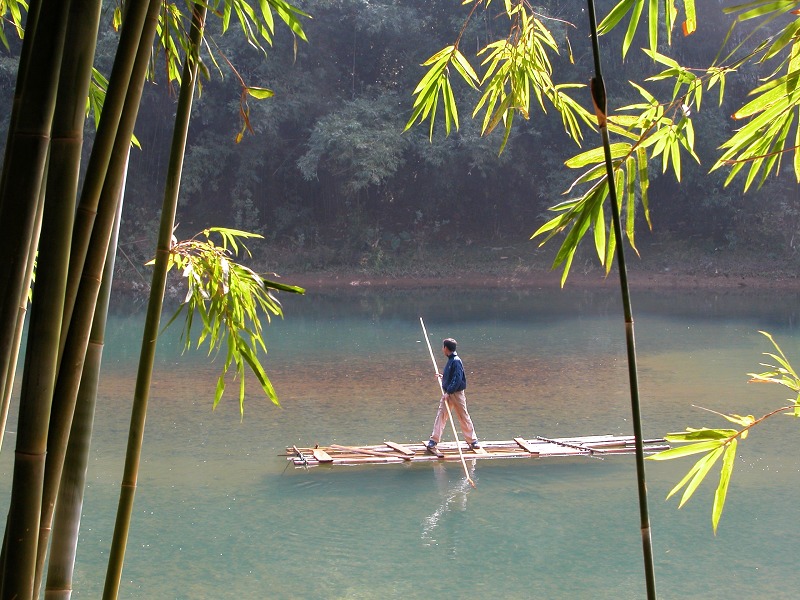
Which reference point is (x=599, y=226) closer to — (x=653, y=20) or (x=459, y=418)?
(x=653, y=20)

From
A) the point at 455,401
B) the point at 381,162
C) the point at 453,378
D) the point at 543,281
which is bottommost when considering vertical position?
the point at 455,401

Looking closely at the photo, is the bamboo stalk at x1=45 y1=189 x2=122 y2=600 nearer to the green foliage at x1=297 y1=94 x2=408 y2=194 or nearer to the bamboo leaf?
the bamboo leaf

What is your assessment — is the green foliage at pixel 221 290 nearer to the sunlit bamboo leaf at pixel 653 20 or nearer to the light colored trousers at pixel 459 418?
the sunlit bamboo leaf at pixel 653 20

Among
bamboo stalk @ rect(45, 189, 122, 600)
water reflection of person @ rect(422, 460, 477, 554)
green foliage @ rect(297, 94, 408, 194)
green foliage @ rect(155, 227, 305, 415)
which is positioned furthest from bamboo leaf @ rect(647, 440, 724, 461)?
green foliage @ rect(297, 94, 408, 194)

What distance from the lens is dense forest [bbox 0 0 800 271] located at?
1869 centimetres

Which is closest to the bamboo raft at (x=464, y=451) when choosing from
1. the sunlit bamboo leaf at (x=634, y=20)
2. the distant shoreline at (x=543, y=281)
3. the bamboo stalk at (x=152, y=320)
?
the sunlit bamboo leaf at (x=634, y=20)

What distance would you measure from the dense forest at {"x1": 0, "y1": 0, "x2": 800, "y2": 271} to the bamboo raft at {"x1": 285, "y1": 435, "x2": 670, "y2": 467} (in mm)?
11948

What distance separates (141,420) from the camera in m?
1.38

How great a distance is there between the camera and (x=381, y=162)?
59.2ft

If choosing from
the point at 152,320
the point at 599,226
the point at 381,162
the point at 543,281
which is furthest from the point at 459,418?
the point at 381,162

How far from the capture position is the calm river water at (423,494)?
4703 mm

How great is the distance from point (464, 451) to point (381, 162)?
40.5 ft

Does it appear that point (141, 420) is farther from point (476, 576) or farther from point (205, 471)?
point (205, 471)

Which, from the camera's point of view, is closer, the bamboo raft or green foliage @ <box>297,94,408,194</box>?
the bamboo raft
